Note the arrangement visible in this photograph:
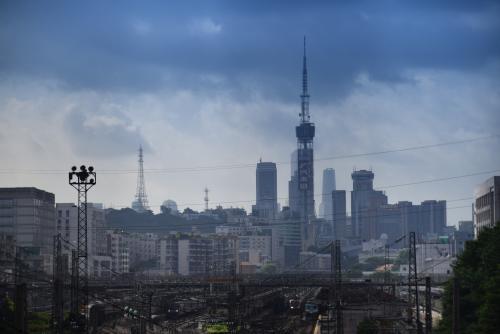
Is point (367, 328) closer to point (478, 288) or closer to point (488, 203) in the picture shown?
point (478, 288)

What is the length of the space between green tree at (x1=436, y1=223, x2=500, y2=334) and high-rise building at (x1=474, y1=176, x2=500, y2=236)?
30169mm

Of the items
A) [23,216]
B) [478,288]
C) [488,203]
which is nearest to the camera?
[478,288]

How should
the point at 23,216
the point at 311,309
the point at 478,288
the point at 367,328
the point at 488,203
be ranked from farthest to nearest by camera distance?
the point at 23,216
the point at 488,203
the point at 311,309
the point at 367,328
the point at 478,288

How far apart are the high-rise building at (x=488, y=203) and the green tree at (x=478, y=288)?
30.2 meters

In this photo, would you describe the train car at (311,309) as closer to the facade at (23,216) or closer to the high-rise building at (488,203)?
the high-rise building at (488,203)

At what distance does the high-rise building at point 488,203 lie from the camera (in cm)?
10938

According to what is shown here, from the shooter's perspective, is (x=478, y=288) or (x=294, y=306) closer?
(x=478, y=288)

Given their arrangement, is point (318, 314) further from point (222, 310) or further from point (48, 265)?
point (48, 265)

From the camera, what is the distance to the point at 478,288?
207ft

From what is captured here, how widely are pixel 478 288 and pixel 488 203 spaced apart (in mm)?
52984

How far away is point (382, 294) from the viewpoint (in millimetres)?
127625

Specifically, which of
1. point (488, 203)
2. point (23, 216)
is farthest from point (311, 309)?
point (23, 216)

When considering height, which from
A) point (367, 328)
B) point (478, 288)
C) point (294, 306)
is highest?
point (478, 288)

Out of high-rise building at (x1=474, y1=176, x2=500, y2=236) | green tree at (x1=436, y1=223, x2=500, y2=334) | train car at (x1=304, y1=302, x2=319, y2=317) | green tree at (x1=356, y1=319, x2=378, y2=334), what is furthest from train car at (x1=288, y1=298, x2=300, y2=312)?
green tree at (x1=436, y1=223, x2=500, y2=334)
